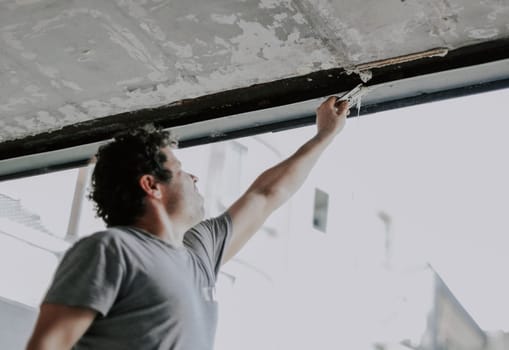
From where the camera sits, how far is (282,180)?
5.41 feet

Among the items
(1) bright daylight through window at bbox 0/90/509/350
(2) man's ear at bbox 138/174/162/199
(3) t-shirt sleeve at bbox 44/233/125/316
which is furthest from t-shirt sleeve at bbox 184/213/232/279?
(1) bright daylight through window at bbox 0/90/509/350

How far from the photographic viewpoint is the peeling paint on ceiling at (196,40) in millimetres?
1396

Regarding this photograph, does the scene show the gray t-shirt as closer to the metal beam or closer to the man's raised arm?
the man's raised arm

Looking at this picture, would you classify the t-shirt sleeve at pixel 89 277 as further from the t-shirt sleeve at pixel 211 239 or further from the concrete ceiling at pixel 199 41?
the concrete ceiling at pixel 199 41

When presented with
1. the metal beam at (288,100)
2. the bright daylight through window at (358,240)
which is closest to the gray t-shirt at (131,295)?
the metal beam at (288,100)

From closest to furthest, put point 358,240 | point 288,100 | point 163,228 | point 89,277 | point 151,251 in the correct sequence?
1. point 89,277
2. point 151,251
3. point 163,228
4. point 288,100
5. point 358,240

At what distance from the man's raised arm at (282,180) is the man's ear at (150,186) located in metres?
0.23

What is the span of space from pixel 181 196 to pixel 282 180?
0.33 meters

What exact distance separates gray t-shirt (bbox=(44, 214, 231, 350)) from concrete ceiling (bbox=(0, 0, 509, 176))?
56 centimetres

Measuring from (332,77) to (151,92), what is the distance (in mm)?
520

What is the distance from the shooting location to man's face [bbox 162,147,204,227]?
1396mm

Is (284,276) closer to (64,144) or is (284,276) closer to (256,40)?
(64,144)

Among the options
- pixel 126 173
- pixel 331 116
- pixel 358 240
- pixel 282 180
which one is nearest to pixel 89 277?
pixel 126 173

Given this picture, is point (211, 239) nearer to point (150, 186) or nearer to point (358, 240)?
point (150, 186)
